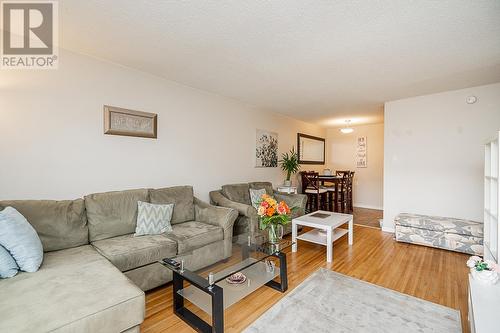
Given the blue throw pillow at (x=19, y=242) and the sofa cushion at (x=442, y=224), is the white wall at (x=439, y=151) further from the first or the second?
the blue throw pillow at (x=19, y=242)

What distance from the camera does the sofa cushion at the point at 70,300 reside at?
1.15 metres

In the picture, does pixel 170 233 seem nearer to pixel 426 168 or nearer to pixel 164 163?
pixel 164 163

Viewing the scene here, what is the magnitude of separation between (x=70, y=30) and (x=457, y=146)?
5.24 m

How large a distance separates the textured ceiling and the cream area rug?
7.89 feet

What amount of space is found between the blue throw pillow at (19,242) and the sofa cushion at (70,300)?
70mm

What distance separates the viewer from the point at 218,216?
2900 millimetres

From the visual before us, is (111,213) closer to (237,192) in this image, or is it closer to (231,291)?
(231,291)

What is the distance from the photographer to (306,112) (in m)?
5.23

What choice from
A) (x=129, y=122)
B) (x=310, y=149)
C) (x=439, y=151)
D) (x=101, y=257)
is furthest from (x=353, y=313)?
(x=310, y=149)

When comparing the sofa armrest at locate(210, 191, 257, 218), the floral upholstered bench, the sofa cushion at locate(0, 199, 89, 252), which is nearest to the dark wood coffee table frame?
the sofa cushion at locate(0, 199, 89, 252)

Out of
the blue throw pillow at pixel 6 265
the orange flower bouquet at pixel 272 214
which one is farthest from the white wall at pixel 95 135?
the orange flower bouquet at pixel 272 214

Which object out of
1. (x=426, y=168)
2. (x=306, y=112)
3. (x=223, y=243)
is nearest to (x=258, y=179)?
(x=306, y=112)

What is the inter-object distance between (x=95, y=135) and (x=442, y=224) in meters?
4.85

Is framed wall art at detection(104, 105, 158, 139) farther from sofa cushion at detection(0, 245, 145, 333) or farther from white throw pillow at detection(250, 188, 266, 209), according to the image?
white throw pillow at detection(250, 188, 266, 209)
